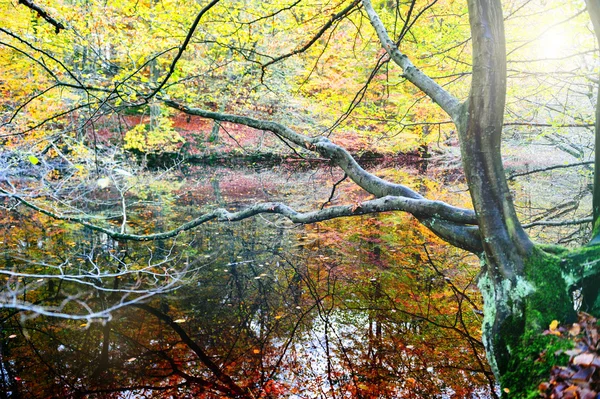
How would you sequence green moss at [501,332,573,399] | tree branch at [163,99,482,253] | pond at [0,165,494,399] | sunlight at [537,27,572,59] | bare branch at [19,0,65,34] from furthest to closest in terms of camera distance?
sunlight at [537,27,572,59], pond at [0,165,494,399], tree branch at [163,99,482,253], bare branch at [19,0,65,34], green moss at [501,332,573,399]

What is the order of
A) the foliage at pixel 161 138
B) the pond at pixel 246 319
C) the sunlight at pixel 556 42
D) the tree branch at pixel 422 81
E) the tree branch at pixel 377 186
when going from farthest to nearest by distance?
1. the foliage at pixel 161 138
2. the sunlight at pixel 556 42
3. the pond at pixel 246 319
4. the tree branch at pixel 377 186
5. the tree branch at pixel 422 81

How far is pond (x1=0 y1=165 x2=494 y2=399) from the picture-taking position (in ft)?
12.2

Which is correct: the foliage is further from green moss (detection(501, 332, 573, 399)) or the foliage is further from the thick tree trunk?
green moss (detection(501, 332, 573, 399))

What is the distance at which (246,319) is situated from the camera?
5.00 meters

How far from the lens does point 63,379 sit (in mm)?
3814

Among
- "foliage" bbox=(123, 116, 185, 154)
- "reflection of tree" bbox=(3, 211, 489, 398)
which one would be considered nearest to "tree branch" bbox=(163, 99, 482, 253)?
"reflection of tree" bbox=(3, 211, 489, 398)

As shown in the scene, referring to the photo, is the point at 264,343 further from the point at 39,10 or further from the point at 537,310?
the point at 39,10

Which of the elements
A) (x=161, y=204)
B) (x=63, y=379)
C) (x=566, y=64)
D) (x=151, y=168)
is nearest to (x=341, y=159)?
(x=63, y=379)

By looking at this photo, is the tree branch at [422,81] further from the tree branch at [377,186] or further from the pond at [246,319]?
the pond at [246,319]

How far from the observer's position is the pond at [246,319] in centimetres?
373

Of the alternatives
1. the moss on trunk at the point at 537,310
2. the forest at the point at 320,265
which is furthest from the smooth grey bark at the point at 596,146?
the moss on trunk at the point at 537,310

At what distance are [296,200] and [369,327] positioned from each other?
304 inches

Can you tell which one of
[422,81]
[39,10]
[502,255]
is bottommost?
[502,255]

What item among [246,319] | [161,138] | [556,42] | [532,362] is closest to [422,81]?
[532,362]
